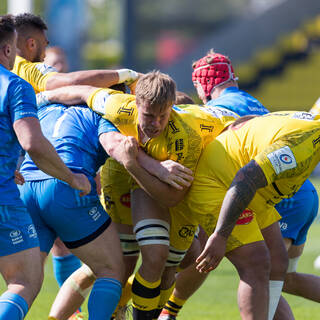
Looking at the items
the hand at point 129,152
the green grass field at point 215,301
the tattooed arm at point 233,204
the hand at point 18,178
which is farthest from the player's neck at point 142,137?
the green grass field at point 215,301

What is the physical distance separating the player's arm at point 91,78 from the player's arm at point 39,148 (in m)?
1.04

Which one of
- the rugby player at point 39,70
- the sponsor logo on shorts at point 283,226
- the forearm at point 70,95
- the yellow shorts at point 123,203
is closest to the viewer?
the forearm at point 70,95

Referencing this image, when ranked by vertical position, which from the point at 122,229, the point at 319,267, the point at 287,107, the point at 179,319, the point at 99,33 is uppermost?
the point at 122,229

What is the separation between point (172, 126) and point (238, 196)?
72 centimetres

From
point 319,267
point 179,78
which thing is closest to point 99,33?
point 179,78

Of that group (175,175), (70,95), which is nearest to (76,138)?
(70,95)

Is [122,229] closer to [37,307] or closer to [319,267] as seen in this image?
[37,307]

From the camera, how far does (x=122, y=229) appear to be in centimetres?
514

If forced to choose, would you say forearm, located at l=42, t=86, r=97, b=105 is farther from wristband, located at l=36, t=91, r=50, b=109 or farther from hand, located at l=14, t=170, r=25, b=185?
hand, located at l=14, t=170, r=25, b=185

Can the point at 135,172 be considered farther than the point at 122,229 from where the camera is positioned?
No

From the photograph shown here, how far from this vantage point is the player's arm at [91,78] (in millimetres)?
4949

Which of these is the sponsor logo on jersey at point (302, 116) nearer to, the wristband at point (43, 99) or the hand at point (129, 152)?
the hand at point (129, 152)

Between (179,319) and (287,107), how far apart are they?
20.3 meters

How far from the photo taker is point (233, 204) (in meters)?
4.01
